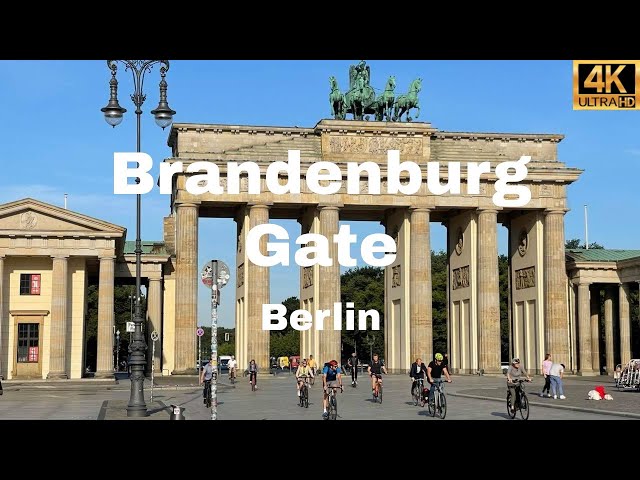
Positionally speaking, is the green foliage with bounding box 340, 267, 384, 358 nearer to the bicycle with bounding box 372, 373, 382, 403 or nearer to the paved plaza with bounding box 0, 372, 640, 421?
the paved plaza with bounding box 0, 372, 640, 421

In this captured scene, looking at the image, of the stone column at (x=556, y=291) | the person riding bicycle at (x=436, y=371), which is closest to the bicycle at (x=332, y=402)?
the person riding bicycle at (x=436, y=371)

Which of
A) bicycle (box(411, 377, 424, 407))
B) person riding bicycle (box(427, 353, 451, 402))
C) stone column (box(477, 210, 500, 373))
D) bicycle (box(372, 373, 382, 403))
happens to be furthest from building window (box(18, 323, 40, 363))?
person riding bicycle (box(427, 353, 451, 402))

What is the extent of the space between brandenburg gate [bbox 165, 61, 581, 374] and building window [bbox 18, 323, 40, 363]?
11.3 m

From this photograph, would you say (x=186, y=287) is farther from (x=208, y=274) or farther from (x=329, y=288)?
(x=208, y=274)

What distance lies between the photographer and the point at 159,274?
73625 mm

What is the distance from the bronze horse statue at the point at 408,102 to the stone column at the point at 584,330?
64.0ft

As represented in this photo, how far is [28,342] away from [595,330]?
45.2 metres

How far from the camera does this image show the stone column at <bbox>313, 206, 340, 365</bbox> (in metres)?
75.2

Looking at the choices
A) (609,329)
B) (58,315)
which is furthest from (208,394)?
(609,329)

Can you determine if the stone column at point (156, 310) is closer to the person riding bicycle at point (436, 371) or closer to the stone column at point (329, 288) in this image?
the stone column at point (329, 288)

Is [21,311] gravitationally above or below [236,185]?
below

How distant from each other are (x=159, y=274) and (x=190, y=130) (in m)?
11.3
